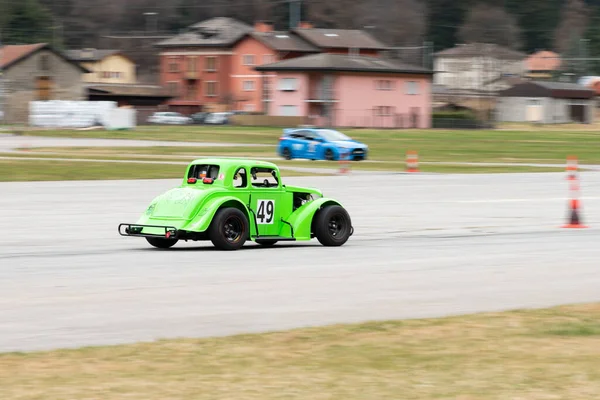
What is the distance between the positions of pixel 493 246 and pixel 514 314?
21.6ft

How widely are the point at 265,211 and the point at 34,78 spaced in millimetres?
89687

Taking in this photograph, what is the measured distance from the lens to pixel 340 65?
3939 inches

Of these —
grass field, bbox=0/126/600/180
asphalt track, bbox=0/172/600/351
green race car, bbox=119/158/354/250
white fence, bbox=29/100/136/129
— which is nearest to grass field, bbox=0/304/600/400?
asphalt track, bbox=0/172/600/351

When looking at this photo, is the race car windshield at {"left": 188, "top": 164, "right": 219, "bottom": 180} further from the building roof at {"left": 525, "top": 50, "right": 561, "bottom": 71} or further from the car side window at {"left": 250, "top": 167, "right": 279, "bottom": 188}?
the building roof at {"left": 525, "top": 50, "right": 561, "bottom": 71}

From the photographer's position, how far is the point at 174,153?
5012cm

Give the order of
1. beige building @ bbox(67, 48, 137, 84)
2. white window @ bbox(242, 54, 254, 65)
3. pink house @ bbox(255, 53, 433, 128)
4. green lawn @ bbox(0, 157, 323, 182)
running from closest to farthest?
green lawn @ bbox(0, 157, 323, 182) < pink house @ bbox(255, 53, 433, 128) < white window @ bbox(242, 54, 254, 65) < beige building @ bbox(67, 48, 137, 84)

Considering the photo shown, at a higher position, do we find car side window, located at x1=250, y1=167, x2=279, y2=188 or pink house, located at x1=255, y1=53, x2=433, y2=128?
pink house, located at x1=255, y1=53, x2=433, y2=128

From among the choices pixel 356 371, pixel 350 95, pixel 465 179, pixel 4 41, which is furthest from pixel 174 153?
pixel 4 41

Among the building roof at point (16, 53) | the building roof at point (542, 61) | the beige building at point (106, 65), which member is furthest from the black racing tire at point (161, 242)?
the building roof at point (542, 61)

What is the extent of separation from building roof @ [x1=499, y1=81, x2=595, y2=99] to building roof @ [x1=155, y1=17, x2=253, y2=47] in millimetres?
30465

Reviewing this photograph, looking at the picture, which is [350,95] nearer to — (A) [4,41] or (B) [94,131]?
(B) [94,131]

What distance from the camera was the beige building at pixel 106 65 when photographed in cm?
14275

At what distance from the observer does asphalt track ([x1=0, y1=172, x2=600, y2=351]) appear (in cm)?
997

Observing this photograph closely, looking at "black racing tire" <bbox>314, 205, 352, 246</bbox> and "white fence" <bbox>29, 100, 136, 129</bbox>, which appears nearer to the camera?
"black racing tire" <bbox>314, 205, 352, 246</bbox>
